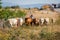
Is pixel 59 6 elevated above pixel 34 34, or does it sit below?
below

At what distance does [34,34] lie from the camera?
12109mm

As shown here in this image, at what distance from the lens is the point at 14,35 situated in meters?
11.4

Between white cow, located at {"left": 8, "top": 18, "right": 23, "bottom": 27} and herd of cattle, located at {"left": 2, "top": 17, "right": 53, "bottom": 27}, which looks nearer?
white cow, located at {"left": 8, "top": 18, "right": 23, "bottom": 27}

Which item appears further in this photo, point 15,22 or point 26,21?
point 26,21

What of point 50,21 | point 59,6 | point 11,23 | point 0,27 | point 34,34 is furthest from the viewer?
point 59,6

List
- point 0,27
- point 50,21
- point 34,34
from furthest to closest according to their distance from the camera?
point 50,21, point 0,27, point 34,34

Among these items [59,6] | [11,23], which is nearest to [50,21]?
[11,23]

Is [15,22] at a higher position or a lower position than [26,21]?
higher

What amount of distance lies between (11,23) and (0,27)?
1221 millimetres

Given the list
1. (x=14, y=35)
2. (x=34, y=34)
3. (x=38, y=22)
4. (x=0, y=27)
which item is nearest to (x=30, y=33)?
(x=34, y=34)

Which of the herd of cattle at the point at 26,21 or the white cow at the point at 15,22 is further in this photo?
the herd of cattle at the point at 26,21

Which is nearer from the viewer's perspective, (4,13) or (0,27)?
(0,27)

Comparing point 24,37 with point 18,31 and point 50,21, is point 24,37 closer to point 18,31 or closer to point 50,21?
point 18,31

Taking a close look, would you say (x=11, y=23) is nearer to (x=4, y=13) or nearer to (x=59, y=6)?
(x=4, y=13)
